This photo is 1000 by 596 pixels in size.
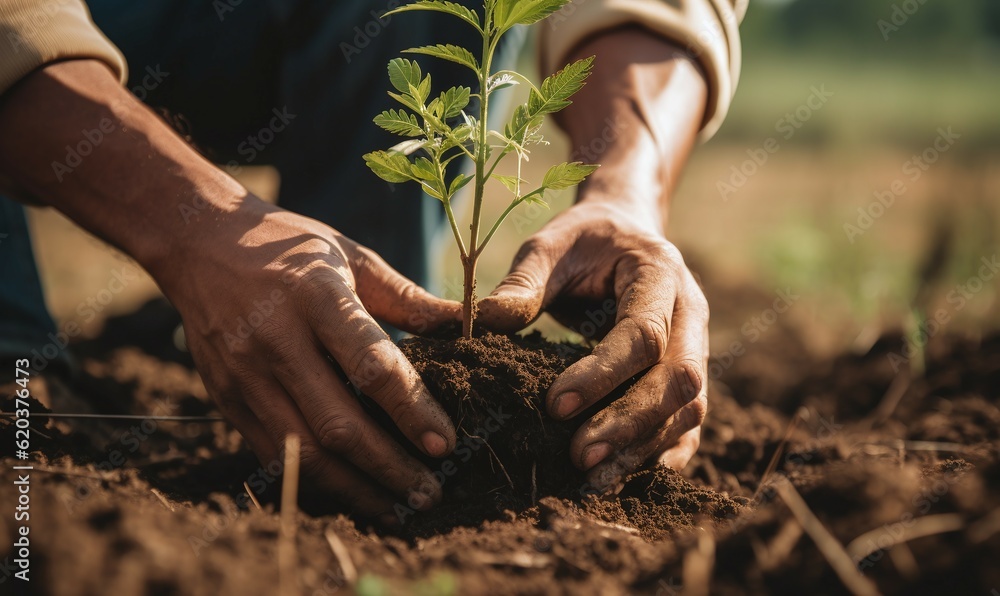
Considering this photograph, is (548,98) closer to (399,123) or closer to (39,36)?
(399,123)

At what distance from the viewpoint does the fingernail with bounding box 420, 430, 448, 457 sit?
159 centimetres

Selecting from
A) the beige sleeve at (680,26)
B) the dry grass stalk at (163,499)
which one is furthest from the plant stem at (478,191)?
the beige sleeve at (680,26)

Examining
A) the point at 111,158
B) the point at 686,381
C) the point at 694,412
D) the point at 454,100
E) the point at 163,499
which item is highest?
the point at 454,100

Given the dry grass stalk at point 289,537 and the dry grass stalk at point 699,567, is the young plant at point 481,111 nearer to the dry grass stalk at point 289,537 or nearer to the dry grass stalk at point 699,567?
the dry grass stalk at point 289,537

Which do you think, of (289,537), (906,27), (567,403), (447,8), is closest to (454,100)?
(447,8)

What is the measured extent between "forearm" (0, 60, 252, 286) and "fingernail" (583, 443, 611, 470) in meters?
1.07

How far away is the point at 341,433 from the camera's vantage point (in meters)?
1.59

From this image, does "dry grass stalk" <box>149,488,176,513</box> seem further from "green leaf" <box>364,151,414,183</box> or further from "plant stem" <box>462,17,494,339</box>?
"green leaf" <box>364,151,414,183</box>

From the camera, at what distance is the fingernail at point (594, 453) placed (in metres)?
1.62

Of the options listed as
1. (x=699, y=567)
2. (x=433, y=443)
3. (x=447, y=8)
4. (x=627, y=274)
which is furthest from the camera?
(x=627, y=274)

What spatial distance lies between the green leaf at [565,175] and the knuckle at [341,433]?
70cm

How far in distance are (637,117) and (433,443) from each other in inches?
59.5

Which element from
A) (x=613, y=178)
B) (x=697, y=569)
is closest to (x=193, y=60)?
(x=613, y=178)

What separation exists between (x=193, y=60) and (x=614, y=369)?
2208 mm
